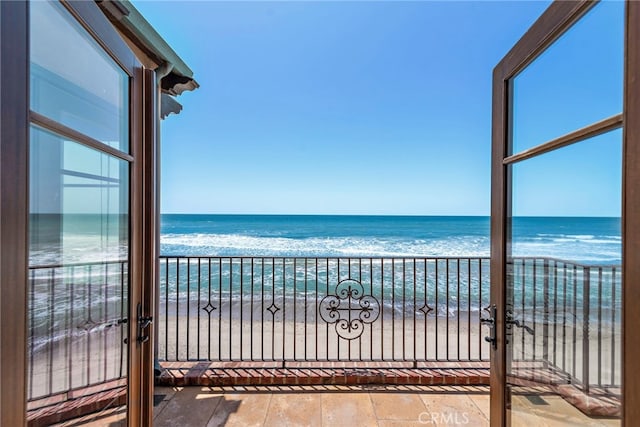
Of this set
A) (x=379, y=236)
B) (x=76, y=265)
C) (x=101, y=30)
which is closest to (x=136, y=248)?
(x=76, y=265)

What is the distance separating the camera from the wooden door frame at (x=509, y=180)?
2.19 ft

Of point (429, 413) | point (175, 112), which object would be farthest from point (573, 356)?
point (175, 112)

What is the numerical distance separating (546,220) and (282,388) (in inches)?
89.2

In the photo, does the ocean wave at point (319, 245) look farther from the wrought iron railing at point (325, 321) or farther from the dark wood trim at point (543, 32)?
the dark wood trim at point (543, 32)

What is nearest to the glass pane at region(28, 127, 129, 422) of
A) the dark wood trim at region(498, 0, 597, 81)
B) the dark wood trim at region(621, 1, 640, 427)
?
the dark wood trim at region(621, 1, 640, 427)

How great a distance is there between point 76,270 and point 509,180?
187 centimetres

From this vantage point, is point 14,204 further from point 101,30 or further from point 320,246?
point 320,246

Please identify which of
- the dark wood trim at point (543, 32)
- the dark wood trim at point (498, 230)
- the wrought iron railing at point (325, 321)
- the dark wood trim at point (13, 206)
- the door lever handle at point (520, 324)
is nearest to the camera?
the dark wood trim at point (13, 206)

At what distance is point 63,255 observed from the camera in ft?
3.16

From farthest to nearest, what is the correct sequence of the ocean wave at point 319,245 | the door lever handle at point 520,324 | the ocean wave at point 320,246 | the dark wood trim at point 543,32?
the ocean wave at point 319,245 → the ocean wave at point 320,246 → the door lever handle at point 520,324 → the dark wood trim at point 543,32

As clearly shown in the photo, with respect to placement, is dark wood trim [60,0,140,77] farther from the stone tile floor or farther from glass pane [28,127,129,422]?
the stone tile floor

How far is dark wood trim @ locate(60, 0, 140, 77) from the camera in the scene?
94 centimetres

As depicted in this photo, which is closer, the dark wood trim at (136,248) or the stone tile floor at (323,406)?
the dark wood trim at (136,248)

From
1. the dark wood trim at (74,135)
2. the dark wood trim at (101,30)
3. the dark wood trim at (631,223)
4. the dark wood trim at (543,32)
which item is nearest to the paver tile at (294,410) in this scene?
the dark wood trim at (631,223)
